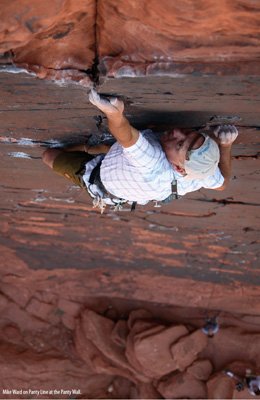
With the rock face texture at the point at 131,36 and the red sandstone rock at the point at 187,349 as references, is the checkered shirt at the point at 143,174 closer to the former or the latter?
the rock face texture at the point at 131,36

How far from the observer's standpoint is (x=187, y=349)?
380 centimetres

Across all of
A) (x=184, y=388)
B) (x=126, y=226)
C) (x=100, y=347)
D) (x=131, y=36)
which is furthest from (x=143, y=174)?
(x=184, y=388)

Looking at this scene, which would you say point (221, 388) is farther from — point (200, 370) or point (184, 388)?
point (184, 388)

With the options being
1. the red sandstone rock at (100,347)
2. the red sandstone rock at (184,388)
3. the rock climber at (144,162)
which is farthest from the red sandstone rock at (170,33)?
the red sandstone rock at (184,388)

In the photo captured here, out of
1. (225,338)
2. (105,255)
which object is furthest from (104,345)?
(225,338)

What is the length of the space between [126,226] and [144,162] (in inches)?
65.3

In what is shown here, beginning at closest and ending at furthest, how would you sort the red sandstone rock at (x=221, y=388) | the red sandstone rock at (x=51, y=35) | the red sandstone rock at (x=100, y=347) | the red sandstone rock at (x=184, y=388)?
1. the red sandstone rock at (x=51, y=35)
2. the red sandstone rock at (x=221, y=388)
3. the red sandstone rock at (x=184, y=388)
4. the red sandstone rock at (x=100, y=347)

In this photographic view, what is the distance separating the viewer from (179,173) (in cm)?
192

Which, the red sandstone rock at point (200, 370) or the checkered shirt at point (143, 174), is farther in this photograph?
the red sandstone rock at point (200, 370)

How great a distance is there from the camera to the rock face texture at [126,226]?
163 cm

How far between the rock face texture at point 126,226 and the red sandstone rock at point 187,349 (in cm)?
1

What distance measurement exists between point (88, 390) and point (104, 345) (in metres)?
0.64

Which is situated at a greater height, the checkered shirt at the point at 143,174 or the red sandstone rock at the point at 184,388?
the checkered shirt at the point at 143,174

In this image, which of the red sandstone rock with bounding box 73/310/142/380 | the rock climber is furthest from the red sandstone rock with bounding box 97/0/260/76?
the red sandstone rock with bounding box 73/310/142/380
